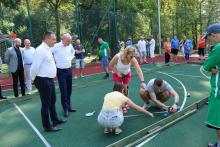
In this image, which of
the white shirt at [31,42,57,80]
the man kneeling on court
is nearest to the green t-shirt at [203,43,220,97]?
Result: the man kneeling on court

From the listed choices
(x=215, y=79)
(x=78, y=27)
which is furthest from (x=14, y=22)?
(x=215, y=79)

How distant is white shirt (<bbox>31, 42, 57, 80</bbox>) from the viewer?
6043mm

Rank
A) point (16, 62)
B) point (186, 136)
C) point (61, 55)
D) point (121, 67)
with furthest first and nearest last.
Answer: point (16, 62) < point (61, 55) < point (121, 67) < point (186, 136)

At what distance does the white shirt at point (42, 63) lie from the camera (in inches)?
238

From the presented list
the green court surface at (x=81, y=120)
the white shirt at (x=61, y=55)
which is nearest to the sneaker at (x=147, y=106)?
the green court surface at (x=81, y=120)

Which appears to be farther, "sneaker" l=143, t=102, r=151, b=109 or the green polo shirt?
"sneaker" l=143, t=102, r=151, b=109

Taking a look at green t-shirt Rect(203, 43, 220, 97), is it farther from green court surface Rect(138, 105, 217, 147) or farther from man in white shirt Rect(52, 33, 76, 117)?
man in white shirt Rect(52, 33, 76, 117)

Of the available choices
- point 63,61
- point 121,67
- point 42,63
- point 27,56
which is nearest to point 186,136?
point 121,67

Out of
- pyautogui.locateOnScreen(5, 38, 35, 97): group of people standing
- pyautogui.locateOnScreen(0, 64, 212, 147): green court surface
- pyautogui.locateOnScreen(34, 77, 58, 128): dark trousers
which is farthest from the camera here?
pyautogui.locateOnScreen(5, 38, 35, 97): group of people standing

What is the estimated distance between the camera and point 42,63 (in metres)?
6.12

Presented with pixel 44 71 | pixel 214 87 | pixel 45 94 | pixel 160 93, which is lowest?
pixel 160 93

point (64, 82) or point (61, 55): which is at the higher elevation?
point (61, 55)

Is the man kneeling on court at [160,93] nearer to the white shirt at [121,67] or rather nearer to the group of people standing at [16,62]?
the white shirt at [121,67]

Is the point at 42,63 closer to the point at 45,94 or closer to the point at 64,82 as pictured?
the point at 45,94
